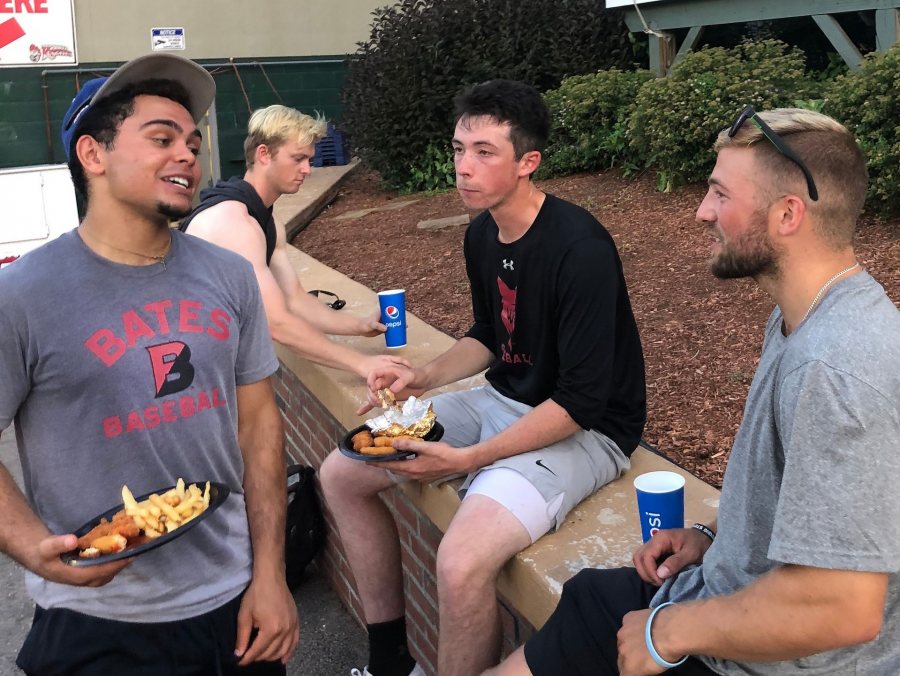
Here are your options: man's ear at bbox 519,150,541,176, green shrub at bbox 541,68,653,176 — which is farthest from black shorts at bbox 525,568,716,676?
green shrub at bbox 541,68,653,176

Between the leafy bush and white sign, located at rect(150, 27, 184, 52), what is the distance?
564 centimetres

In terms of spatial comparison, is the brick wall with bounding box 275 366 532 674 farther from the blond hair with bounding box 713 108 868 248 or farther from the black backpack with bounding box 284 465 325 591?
the blond hair with bounding box 713 108 868 248

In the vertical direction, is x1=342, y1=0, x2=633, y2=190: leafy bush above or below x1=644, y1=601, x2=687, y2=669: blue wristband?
above

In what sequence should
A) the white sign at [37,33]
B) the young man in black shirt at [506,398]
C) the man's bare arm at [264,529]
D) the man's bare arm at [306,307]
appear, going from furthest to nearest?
the white sign at [37,33] < the man's bare arm at [306,307] < the young man in black shirt at [506,398] < the man's bare arm at [264,529]

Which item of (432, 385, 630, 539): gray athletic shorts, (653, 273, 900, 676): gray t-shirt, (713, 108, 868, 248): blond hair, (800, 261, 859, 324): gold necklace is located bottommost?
(432, 385, 630, 539): gray athletic shorts

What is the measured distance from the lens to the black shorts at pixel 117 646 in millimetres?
2230

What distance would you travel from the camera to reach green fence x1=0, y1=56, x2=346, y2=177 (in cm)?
1468

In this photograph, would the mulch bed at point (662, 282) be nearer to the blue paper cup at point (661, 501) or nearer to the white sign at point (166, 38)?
the blue paper cup at point (661, 501)

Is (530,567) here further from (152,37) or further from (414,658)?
(152,37)

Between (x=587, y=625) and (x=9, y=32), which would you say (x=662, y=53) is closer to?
(x=587, y=625)

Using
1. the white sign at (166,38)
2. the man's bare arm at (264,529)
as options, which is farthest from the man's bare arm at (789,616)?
the white sign at (166,38)

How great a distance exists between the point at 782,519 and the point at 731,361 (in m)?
2.81

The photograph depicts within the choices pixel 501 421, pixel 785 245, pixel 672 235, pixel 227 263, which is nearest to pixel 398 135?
pixel 672 235

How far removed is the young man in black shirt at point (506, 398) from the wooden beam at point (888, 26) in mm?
5657
